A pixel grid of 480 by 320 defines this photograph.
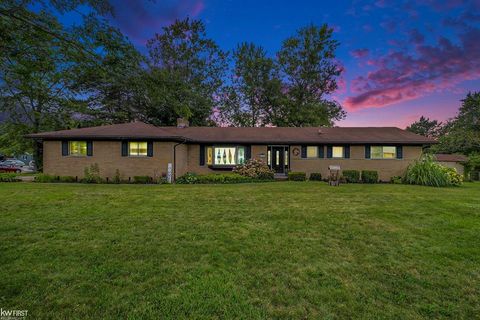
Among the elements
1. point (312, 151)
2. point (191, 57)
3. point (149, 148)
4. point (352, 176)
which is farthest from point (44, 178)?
point (191, 57)

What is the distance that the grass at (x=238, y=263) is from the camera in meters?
2.67

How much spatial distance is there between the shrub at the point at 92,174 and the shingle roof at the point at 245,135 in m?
1.93

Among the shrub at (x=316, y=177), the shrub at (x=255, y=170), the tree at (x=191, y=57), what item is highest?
the tree at (x=191, y=57)

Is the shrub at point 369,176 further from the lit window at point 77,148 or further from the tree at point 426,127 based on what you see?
the tree at point 426,127

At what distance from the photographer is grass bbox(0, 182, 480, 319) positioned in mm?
2666

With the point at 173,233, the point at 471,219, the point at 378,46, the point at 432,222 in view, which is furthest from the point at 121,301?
the point at 378,46

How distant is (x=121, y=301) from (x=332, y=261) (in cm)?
317

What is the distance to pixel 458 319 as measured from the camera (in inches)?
98.9

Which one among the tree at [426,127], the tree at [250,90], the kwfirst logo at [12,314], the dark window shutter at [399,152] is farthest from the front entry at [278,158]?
the tree at [426,127]

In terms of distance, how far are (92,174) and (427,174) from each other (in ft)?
69.0

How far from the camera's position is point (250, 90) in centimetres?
2975

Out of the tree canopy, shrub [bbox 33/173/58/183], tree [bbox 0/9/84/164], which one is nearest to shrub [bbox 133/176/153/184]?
shrub [bbox 33/173/58/183]

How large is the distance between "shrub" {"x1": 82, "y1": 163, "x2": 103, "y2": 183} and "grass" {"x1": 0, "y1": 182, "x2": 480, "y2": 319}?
7092mm

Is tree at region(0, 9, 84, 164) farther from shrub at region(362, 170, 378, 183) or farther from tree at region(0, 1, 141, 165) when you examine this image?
shrub at region(362, 170, 378, 183)
